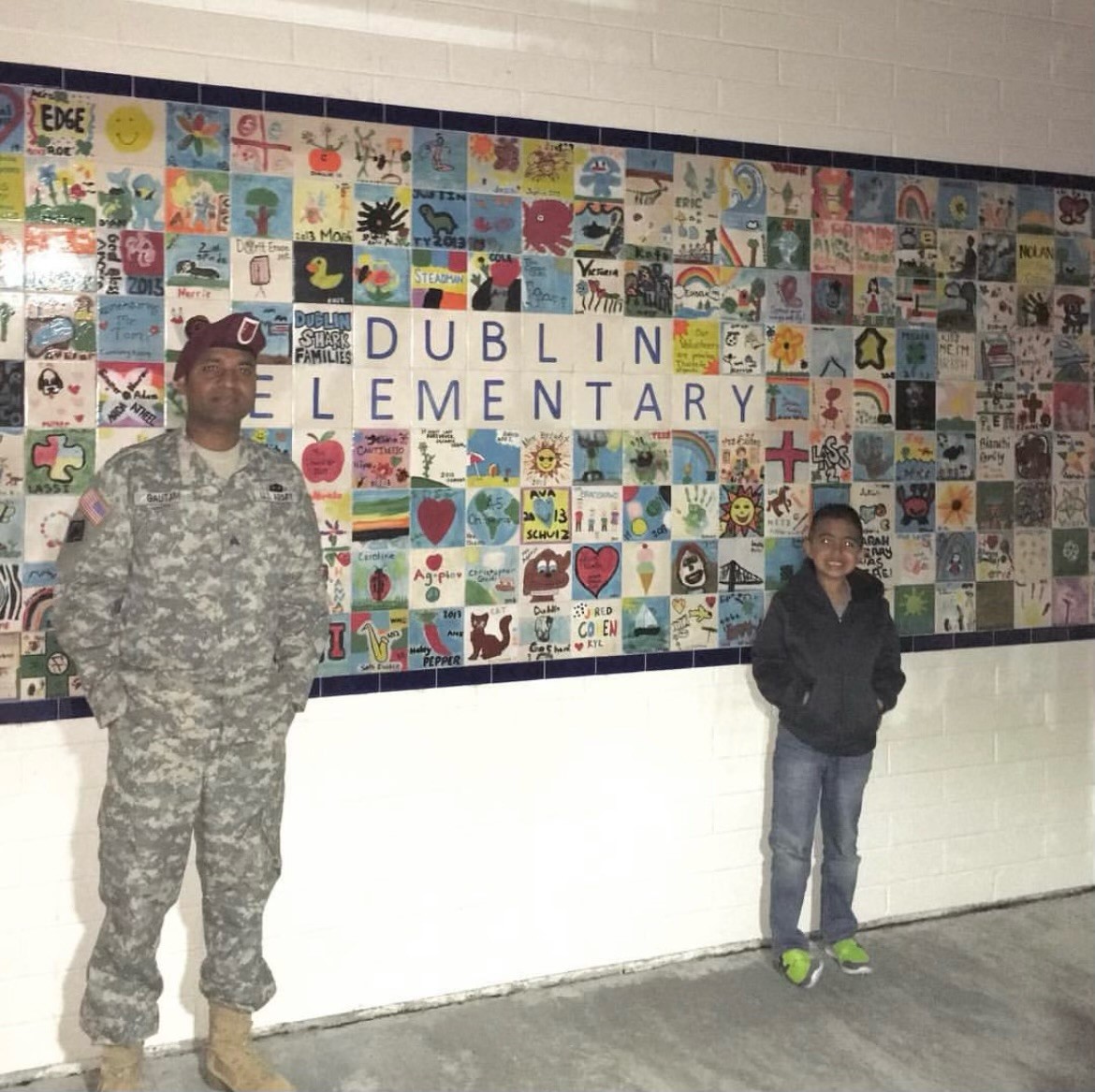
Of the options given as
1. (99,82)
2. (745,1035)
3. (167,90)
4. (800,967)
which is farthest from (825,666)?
(99,82)

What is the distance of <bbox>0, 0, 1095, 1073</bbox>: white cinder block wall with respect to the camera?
309 centimetres

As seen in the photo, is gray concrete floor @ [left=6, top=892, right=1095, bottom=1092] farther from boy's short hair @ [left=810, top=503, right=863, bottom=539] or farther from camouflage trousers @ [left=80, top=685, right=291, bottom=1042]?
boy's short hair @ [left=810, top=503, right=863, bottom=539]

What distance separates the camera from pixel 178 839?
2.84m

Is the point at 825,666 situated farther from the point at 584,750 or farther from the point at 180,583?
the point at 180,583

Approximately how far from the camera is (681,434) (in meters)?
3.72

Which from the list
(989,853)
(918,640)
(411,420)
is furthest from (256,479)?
(989,853)

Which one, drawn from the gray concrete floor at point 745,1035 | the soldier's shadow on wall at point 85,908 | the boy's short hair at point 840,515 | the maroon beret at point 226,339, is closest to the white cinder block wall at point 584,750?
the soldier's shadow on wall at point 85,908

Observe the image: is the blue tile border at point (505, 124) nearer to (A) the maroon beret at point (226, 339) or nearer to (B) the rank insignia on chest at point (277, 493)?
(A) the maroon beret at point (226, 339)

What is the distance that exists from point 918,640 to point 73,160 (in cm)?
280

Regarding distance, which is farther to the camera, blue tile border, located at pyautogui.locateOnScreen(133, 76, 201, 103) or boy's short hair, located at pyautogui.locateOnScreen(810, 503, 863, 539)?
boy's short hair, located at pyautogui.locateOnScreen(810, 503, 863, 539)

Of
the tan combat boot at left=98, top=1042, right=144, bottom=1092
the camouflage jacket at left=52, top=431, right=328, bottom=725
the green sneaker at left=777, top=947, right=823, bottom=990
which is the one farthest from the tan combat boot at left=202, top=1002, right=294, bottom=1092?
the green sneaker at left=777, top=947, right=823, bottom=990

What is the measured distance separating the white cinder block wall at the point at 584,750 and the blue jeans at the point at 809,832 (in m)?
0.17

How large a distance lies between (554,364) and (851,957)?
1.89m

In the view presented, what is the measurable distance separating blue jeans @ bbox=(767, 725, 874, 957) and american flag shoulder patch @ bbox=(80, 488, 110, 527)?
77.9 inches
